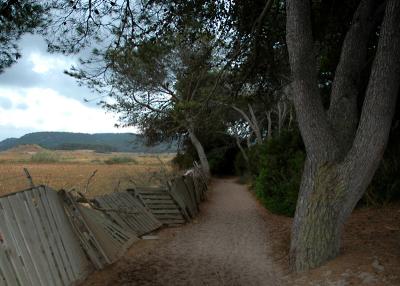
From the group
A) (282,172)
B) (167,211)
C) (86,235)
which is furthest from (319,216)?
(282,172)

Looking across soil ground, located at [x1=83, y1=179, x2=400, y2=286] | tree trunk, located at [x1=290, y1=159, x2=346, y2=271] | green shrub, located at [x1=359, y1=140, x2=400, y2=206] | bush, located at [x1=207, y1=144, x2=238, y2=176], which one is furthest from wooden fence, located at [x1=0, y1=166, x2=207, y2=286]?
bush, located at [x1=207, y1=144, x2=238, y2=176]

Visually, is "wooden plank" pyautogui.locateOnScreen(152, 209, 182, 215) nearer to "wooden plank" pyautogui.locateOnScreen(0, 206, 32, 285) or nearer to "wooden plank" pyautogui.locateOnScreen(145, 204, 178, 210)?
"wooden plank" pyautogui.locateOnScreen(145, 204, 178, 210)

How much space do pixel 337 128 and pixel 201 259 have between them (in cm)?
371

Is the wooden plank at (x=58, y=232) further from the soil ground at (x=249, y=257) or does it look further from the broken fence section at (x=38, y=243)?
the soil ground at (x=249, y=257)

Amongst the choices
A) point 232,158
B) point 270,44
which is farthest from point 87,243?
point 232,158

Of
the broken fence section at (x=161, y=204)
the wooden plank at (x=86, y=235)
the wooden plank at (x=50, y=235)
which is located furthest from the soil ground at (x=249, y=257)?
the wooden plank at (x=50, y=235)

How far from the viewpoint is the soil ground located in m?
6.41

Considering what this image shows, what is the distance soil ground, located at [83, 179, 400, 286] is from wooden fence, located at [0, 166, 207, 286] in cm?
34

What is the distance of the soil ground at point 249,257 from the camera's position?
21.0 feet

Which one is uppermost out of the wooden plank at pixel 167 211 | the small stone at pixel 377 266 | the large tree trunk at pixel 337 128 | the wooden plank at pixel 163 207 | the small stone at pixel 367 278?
the large tree trunk at pixel 337 128

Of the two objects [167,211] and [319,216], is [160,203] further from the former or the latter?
[319,216]

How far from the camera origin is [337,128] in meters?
7.06

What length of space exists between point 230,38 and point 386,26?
531 centimetres

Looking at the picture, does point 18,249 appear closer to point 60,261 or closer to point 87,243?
point 60,261
